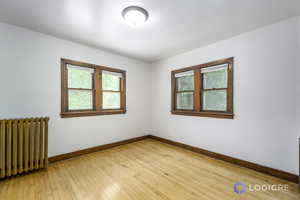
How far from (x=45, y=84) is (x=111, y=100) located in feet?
4.83

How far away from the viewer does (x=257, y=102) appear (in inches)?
89.4

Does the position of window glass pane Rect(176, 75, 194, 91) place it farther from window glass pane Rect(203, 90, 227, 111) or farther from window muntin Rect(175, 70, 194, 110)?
window glass pane Rect(203, 90, 227, 111)

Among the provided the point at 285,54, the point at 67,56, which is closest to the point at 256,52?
the point at 285,54

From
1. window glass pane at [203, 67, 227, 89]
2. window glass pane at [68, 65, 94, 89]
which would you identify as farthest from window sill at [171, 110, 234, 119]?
window glass pane at [68, 65, 94, 89]

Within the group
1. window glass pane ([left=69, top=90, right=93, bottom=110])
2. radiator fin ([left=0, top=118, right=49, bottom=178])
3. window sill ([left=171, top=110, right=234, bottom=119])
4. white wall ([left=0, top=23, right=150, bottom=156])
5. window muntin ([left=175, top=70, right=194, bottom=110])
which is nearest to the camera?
radiator fin ([left=0, top=118, right=49, bottom=178])

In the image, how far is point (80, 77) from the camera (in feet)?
9.78

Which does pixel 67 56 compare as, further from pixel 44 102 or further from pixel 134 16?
pixel 134 16

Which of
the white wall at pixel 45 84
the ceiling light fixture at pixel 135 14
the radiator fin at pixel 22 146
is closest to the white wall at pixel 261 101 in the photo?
the ceiling light fixture at pixel 135 14

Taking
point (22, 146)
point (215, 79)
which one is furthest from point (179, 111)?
point (22, 146)

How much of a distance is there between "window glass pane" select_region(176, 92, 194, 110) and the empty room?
0.03m

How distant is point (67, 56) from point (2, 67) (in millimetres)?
1008

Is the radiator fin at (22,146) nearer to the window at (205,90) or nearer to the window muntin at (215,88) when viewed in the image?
the window at (205,90)

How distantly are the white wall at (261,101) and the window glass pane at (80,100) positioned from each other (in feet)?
9.07

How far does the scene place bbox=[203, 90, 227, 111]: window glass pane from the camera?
9.02 ft
